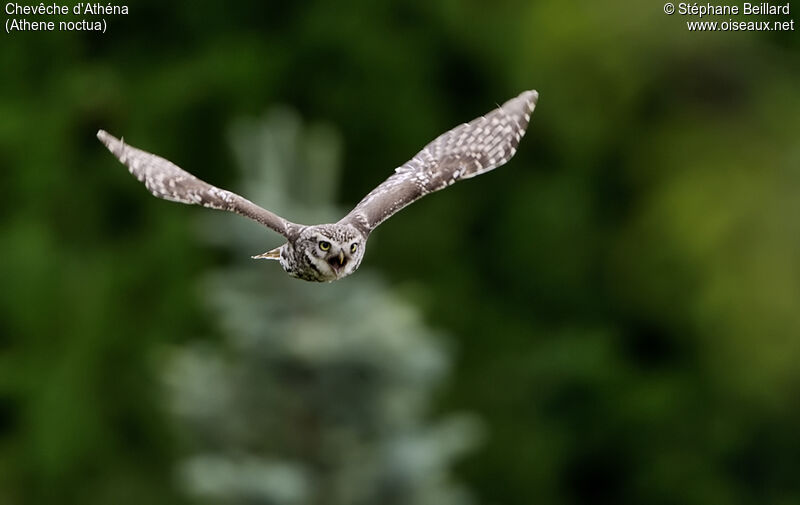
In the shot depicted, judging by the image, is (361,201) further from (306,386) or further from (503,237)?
(503,237)

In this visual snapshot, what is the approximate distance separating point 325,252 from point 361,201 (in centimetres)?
59

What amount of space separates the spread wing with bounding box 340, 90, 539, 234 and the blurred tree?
14.8ft

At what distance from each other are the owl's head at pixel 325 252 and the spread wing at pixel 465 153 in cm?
44

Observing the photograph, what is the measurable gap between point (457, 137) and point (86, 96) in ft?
40.9

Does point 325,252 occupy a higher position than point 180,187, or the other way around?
point 180,187

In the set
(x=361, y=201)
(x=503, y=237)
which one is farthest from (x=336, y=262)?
(x=503, y=237)

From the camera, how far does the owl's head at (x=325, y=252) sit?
4871 millimetres

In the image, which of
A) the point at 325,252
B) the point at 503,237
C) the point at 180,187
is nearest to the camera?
the point at 325,252

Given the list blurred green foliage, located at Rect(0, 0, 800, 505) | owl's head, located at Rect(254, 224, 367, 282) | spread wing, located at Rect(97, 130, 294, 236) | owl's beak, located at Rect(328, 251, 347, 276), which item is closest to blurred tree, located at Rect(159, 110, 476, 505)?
blurred green foliage, located at Rect(0, 0, 800, 505)

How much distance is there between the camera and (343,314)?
11.0m

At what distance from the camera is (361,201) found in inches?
213

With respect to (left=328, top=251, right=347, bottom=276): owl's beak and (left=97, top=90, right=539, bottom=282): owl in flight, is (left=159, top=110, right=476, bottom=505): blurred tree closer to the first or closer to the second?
(left=97, top=90, right=539, bottom=282): owl in flight

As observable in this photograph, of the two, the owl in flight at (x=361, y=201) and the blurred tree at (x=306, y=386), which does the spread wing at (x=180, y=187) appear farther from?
the blurred tree at (x=306, y=386)

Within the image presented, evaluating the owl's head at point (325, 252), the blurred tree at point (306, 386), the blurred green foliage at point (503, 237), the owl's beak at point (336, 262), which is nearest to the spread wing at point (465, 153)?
the owl's head at point (325, 252)
